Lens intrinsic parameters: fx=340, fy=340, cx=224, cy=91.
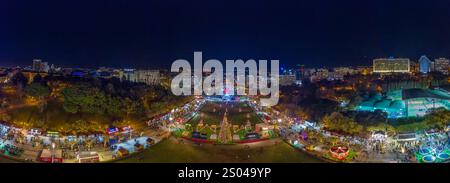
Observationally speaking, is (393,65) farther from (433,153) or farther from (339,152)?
(339,152)

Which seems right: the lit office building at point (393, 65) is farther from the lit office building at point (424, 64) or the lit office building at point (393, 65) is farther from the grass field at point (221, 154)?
the grass field at point (221, 154)

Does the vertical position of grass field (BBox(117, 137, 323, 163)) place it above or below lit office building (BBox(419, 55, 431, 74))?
below

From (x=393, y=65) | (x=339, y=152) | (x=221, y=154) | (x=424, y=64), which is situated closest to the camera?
(x=339, y=152)

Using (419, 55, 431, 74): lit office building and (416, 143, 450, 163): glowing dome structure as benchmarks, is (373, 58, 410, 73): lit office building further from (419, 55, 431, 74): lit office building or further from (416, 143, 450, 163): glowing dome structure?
(416, 143, 450, 163): glowing dome structure

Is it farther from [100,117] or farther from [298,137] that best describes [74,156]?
[298,137]

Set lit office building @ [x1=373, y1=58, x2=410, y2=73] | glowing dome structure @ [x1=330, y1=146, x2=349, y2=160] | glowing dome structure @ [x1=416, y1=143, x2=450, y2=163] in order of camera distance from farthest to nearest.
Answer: lit office building @ [x1=373, y1=58, x2=410, y2=73] → glowing dome structure @ [x1=330, y1=146, x2=349, y2=160] → glowing dome structure @ [x1=416, y1=143, x2=450, y2=163]

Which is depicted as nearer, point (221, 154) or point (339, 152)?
point (339, 152)

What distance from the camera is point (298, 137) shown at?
7.32m

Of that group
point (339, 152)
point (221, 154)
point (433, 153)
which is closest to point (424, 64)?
point (433, 153)

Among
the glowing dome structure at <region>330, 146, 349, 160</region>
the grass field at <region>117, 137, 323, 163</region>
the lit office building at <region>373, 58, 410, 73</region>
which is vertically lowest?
the grass field at <region>117, 137, 323, 163</region>

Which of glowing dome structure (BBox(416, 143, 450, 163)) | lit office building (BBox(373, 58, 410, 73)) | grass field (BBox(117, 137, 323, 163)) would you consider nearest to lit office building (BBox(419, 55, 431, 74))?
lit office building (BBox(373, 58, 410, 73))

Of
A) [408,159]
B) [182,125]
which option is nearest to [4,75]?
[182,125]

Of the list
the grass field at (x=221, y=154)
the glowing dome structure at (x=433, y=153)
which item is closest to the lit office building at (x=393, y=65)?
the glowing dome structure at (x=433, y=153)

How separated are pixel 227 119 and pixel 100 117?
144 inches
